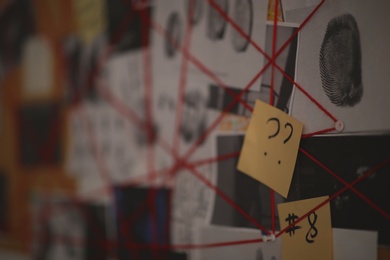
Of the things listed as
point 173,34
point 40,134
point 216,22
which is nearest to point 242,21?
point 216,22

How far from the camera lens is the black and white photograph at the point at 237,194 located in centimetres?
69

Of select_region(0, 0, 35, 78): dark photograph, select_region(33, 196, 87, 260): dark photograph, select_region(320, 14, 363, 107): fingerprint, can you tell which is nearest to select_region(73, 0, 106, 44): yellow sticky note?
select_region(0, 0, 35, 78): dark photograph

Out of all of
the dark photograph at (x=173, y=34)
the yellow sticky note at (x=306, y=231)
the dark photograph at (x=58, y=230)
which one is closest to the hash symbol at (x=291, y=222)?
the yellow sticky note at (x=306, y=231)

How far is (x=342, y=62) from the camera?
24.4 inches

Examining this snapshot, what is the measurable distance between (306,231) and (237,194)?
5.6 inches

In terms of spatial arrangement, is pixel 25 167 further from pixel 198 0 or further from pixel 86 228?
pixel 198 0

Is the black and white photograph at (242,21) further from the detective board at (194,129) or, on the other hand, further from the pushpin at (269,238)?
the pushpin at (269,238)

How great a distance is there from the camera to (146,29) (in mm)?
849

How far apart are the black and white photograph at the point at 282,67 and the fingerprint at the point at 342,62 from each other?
49 millimetres

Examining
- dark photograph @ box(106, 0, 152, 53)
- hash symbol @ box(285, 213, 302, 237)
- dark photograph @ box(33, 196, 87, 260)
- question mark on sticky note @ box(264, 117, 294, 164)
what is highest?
dark photograph @ box(106, 0, 152, 53)

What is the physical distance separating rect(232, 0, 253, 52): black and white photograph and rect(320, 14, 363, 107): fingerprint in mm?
144

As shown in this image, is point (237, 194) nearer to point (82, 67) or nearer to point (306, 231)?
point (306, 231)

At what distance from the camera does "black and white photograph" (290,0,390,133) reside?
0.59 metres

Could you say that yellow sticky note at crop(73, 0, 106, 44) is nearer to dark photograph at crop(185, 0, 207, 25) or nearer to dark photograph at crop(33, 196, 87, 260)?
dark photograph at crop(185, 0, 207, 25)
